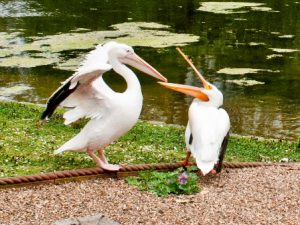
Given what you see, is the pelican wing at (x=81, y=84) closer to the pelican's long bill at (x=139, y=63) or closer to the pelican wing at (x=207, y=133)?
the pelican's long bill at (x=139, y=63)

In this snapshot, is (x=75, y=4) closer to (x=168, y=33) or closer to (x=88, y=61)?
(x=168, y=33)

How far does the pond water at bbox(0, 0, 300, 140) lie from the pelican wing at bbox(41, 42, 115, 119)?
4.92 meters

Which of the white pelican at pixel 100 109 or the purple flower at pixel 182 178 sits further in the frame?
the white pelican at pixel 100 109

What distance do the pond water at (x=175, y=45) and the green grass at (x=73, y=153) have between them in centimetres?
176

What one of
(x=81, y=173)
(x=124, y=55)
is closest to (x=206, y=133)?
(x=124, y=55)

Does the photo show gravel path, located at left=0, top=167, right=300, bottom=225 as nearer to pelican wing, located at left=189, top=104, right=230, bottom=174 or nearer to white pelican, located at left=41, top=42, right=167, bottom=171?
pelican wing, located at left=189, top=104, right=230, bottom=174

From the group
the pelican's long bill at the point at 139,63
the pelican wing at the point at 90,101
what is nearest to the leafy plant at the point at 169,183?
the pelican wing at the point at 90,101

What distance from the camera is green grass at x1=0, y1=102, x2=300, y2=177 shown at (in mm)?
6746

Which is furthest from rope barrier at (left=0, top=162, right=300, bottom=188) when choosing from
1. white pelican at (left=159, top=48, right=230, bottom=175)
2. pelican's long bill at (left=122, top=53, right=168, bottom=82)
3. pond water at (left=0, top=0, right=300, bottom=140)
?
pond water at (left=0, top=0, right=300, bottom=140)

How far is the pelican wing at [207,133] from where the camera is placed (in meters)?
6.04

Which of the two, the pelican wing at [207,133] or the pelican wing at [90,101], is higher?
the pelican wing at [90,101]

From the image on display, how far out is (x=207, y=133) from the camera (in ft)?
20.2

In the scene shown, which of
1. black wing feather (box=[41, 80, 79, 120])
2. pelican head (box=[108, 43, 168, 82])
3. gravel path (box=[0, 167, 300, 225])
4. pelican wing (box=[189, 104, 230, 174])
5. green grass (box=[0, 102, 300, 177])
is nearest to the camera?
gravel path (box=[0, 167, 300, 225])

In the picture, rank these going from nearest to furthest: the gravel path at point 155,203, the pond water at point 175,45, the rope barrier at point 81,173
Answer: the gravel path at point 155,203
the rope barrier at point 81,173
the pond water at point 175,45
